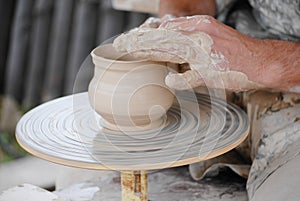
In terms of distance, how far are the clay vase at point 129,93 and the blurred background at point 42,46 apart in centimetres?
183

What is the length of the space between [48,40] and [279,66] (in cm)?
248

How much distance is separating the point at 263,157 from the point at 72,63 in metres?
2.19

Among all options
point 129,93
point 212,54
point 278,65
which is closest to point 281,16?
point 278,65

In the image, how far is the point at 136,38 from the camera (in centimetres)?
149

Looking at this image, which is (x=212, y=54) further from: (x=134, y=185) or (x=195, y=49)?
(x=134, y=185)

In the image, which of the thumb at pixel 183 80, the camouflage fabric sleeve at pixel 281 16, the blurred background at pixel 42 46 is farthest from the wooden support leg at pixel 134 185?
the blurred background at pixel 42 46

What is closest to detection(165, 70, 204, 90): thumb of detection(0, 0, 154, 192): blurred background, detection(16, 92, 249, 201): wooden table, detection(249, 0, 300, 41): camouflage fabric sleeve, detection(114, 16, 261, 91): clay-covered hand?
detection(114, 16, 261, 91): clay-covered hand

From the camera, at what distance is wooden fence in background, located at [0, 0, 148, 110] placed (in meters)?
3.48

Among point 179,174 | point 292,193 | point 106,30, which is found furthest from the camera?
point 106,30

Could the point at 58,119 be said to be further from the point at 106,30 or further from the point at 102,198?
the point at 106,30

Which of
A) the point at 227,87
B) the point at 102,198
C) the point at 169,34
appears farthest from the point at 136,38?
the point at 102,198

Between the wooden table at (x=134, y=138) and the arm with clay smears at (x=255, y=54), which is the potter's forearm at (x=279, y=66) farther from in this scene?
the wooden table at (x=134, y=138)

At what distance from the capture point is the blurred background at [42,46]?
3453 mm

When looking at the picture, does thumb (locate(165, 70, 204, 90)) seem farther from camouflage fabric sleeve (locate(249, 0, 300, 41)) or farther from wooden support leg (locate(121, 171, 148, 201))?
camouflage fabric sleeve (locate(249, 0, 300, 41))
